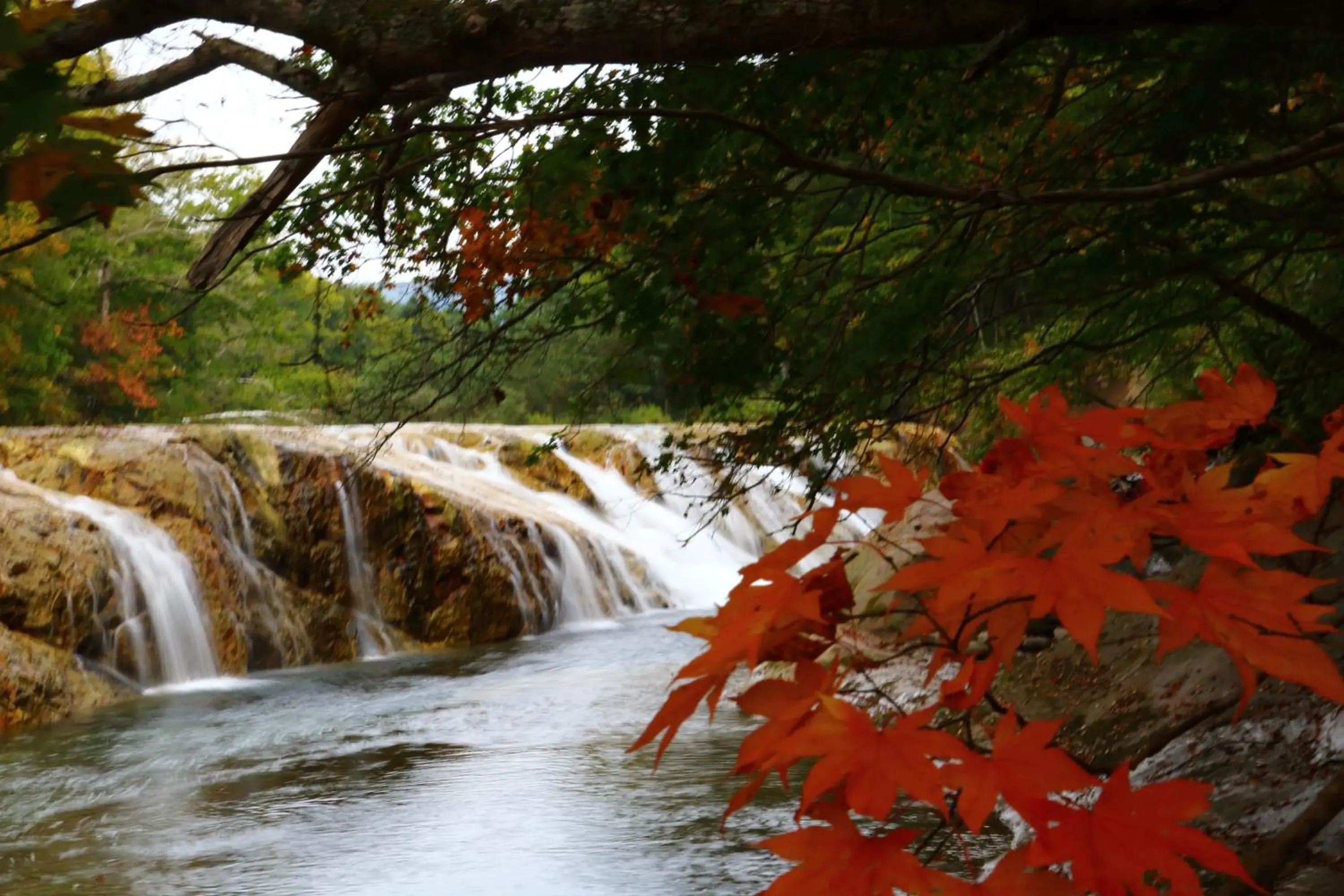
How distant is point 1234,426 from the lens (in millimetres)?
1420

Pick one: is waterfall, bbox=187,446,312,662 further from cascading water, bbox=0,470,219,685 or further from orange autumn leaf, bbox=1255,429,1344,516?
orange autumn leaf, bbox=1255,429,1344,516

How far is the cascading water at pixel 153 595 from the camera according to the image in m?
10.5

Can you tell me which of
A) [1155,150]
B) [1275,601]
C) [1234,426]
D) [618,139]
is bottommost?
[1275,601]

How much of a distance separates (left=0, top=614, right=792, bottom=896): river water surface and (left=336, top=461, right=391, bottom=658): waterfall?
2.70 m

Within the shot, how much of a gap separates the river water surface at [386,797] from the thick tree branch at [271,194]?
9.39ft

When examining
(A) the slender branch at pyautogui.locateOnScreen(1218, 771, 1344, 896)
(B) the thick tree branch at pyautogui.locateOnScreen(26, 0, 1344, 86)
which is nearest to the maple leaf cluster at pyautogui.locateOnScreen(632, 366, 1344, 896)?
(A) the slender branch at pyautogui.locateOnScreen(1218, 771, 1344, 896)

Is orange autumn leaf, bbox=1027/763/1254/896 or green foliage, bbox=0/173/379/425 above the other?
green foliage, bbox=0/173/379/425

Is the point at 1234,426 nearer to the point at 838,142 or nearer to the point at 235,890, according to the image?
the point at 838,142

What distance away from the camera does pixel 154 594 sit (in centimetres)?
1089

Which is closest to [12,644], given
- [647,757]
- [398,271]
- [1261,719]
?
[647,757]

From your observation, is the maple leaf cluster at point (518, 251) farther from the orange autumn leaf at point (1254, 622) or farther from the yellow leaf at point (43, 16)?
the orange autumn leaf at point (1254, 622)

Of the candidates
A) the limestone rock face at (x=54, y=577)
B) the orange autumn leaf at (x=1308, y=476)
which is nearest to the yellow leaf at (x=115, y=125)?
the orange autumn leaf at (x=1308, y=476)

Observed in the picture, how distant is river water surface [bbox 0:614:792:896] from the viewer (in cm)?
476

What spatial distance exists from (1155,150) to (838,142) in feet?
2.64
